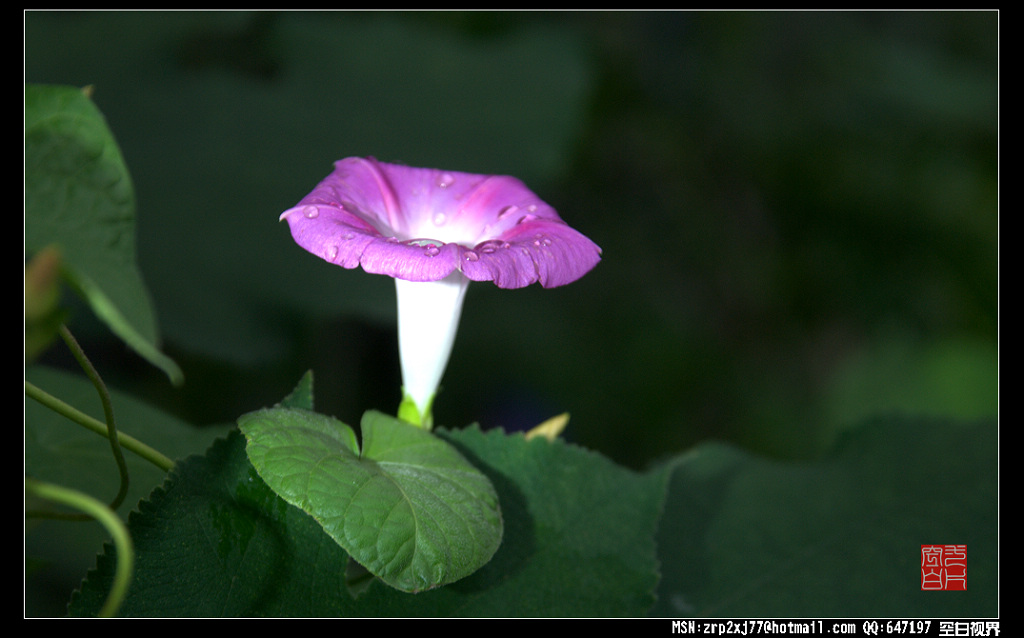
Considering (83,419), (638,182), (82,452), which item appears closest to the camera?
(83,419)

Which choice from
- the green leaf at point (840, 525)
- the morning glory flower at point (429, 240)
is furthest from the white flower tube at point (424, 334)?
the green leaf at point (840, 525)

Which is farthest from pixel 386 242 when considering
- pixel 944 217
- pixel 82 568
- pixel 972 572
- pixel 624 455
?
pixel 944 217

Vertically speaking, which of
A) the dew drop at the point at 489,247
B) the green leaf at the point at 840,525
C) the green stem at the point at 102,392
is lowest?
the green leaf at the point at 840,525

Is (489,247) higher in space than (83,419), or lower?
higher

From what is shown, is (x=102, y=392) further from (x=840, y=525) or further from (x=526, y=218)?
(x=840, y=525)

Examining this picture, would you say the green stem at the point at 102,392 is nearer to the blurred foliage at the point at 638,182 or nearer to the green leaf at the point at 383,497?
the green leaf at the point at 383,497

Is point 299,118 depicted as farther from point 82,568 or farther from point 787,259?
point 787,259

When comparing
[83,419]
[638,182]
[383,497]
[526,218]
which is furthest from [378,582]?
[638,182]
